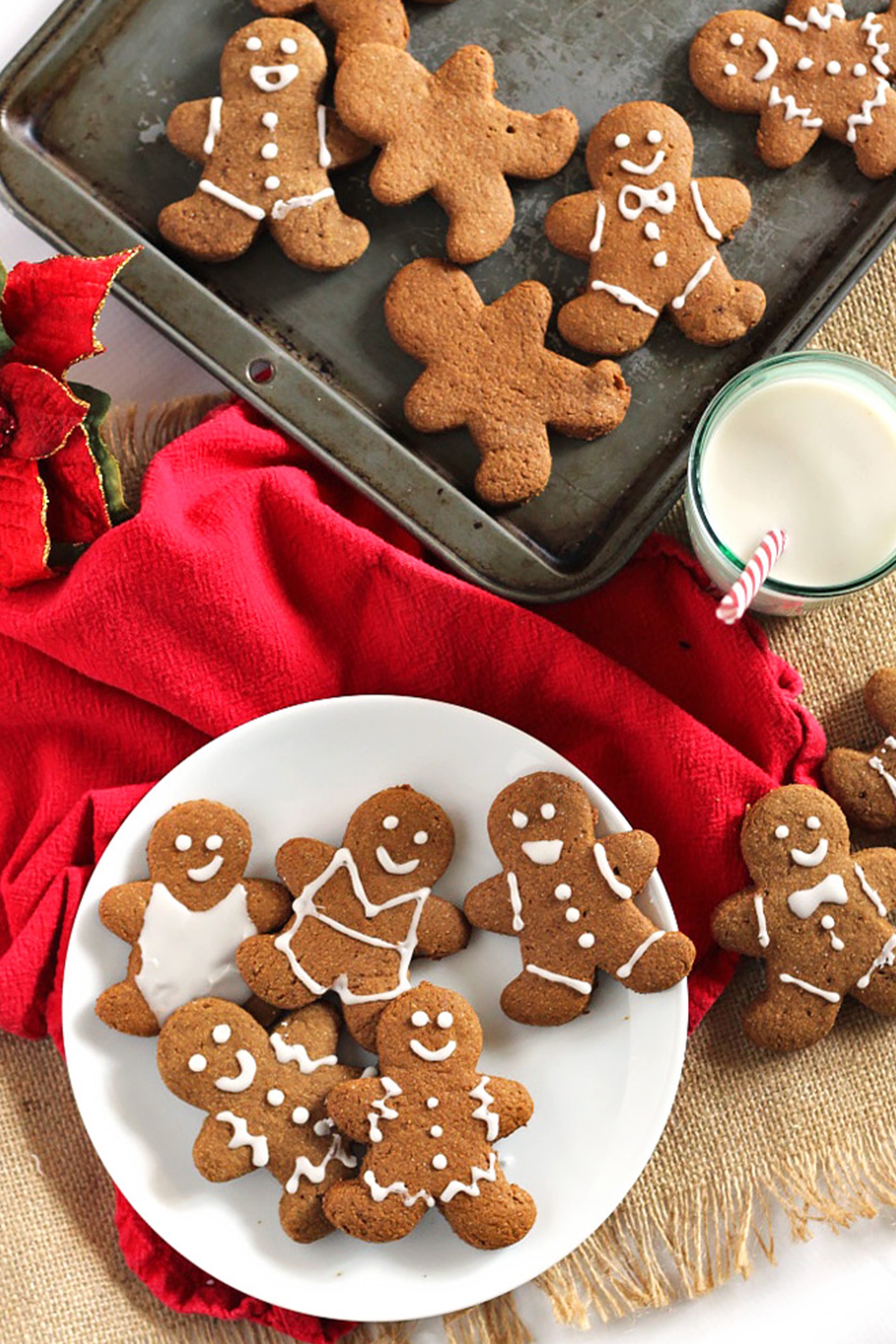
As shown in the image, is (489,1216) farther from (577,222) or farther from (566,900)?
(577,222)

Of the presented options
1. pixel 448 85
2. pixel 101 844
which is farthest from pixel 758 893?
pixel 448 85

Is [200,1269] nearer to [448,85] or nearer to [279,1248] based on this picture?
[279,1248]

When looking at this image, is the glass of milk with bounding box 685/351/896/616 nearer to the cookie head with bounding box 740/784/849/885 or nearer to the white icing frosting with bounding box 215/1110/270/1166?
the cookie head with bounding box 740/784/849/885

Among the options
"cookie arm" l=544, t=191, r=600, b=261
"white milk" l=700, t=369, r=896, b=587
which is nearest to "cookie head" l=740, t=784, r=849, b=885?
"white milk" l=700, t=369, r=896, b=587

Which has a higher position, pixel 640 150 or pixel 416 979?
pixel 640 150

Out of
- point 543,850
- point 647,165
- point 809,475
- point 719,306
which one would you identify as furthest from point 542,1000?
point 647,165

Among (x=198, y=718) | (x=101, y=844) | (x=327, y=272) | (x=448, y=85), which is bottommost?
(x=101, y=844)
